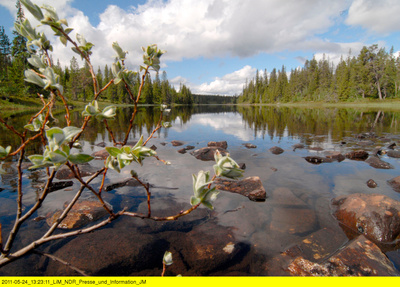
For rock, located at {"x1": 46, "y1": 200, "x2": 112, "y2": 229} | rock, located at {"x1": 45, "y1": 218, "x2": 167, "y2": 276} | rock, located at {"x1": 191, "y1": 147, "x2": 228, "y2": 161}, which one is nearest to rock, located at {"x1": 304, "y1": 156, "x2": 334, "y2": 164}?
rock, located at {"x1": 191, "y1": 147, "x2": 228, "y2": 161}

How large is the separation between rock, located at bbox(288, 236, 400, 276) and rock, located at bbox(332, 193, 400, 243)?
0.88m

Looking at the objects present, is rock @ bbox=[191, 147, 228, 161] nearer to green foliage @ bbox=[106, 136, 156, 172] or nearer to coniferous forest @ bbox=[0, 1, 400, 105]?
green foliage @ bbox=[106, 136, 156, 172]

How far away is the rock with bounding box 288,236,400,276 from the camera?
3.17 m

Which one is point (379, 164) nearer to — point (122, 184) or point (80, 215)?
point (122, 184)

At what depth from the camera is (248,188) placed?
605 cm

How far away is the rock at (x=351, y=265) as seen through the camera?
3.17 metres

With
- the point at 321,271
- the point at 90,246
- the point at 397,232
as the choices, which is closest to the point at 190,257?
the point at 90,246

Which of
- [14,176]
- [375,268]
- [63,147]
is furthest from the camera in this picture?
[14,176]

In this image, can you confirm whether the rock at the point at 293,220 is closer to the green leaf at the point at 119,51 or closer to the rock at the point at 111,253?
the rock at the point at 111,253

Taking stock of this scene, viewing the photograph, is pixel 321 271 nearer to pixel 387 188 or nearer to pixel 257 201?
pixel 257 201

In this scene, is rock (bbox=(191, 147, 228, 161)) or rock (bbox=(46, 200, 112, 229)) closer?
rock (bbox=(46, 200, 112, 229))

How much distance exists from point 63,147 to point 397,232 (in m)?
5.87

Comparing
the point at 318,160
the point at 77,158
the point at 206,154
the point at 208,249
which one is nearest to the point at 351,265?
the point at 208,249

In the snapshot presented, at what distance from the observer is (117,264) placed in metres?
3.40
